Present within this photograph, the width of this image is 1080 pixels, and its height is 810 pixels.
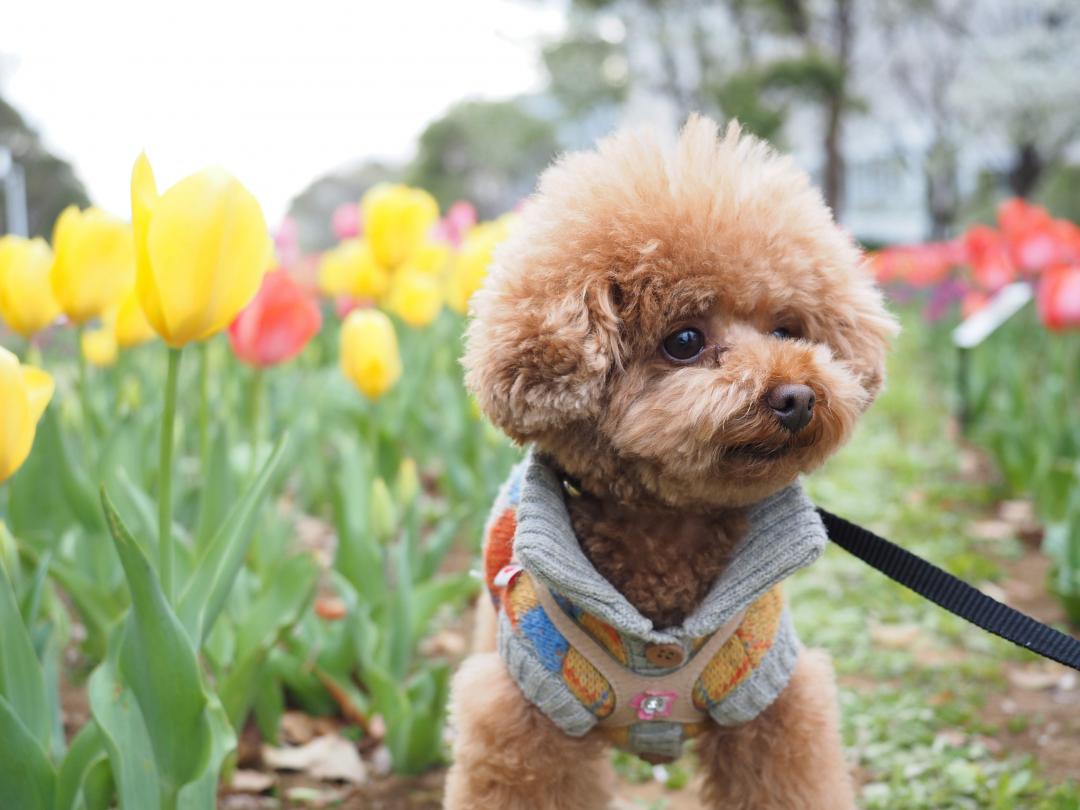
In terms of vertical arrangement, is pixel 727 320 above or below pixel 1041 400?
above

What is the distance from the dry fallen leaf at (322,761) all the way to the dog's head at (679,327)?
1034mm

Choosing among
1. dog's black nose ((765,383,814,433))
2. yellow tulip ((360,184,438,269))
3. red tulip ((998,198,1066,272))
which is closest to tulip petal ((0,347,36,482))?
dog's black nose ((765,383,814,433))

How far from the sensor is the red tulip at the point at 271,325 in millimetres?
2074

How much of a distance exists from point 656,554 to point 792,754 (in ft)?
1.14

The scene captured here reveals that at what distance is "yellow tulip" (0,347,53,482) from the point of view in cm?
118

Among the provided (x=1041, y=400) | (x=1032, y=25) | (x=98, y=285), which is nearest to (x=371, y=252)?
(x=98, y=285)

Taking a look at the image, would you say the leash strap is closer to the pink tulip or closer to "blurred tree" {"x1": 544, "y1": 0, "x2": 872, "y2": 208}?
the pink tulip

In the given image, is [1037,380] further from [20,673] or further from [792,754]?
[20,673]

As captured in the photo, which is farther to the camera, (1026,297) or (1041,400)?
(1026,297)

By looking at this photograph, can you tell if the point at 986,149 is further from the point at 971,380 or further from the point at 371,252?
the point at 371,252

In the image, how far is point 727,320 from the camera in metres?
1.22

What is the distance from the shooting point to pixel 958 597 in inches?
54.7

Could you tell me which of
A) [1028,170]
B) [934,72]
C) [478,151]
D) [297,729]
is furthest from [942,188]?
[297,729]

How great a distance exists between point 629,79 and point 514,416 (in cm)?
1799
